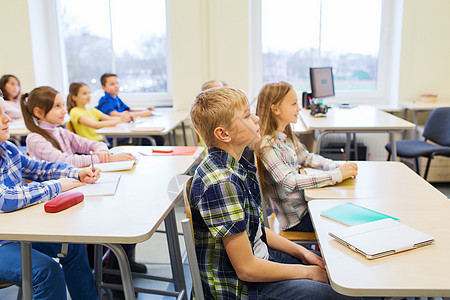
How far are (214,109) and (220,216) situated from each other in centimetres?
33

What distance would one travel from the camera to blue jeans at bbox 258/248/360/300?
1.22 metres

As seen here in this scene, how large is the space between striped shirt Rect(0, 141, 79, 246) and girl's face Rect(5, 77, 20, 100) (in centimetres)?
301

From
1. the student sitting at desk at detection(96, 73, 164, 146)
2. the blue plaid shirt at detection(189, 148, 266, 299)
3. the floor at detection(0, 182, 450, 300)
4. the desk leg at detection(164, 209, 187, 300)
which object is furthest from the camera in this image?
the student sitting at desk at detection(96, 73, 164, 146)

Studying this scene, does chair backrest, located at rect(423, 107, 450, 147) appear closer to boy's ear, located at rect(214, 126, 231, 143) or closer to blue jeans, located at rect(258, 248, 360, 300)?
blue jeans, located at rect(258, 248, 360, 300)

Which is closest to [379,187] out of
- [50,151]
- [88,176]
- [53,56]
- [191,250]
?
[191,250]

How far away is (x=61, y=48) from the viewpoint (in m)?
5.25

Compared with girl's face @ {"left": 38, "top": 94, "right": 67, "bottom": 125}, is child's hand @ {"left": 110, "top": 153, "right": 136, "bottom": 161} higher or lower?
lower

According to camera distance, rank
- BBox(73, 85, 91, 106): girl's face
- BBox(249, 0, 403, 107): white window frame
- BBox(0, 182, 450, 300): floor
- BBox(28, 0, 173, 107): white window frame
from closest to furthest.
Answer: BBox(0, 182, 450, 300): floor < BBox(73, 85, 91, 106): girl's face < BBox(249, 0, 403, 107): white window frame < BBox(28, 0, 173, 107): white window frame

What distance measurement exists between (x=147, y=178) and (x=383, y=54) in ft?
12.9

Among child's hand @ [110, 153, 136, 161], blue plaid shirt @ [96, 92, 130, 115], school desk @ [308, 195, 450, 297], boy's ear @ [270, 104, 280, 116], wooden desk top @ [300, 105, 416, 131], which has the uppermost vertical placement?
boy's ear @ [270, 104, 280, 116]

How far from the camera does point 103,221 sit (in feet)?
4.39

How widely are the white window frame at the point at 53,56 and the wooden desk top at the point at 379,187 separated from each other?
366 centimetres

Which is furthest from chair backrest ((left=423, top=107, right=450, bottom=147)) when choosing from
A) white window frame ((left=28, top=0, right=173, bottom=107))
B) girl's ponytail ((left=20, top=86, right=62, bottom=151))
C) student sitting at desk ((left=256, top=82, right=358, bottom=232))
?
girl's ponytail ((left=20, top=86, right=62, bottom=151))

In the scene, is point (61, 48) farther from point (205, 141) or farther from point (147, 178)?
point (205, 141)
